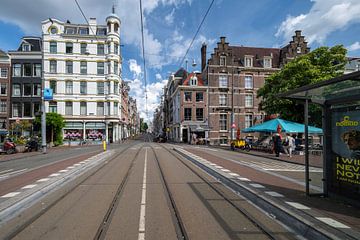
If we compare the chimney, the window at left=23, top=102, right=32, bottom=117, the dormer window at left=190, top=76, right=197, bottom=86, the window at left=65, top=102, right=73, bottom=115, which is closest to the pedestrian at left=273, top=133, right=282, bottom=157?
the dormer window at left=190, top=76, right=197, bottom=86

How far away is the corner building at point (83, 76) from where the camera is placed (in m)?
49.5

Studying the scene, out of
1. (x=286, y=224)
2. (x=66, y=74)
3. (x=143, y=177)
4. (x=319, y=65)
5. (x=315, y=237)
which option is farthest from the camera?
(x=66, y=74)

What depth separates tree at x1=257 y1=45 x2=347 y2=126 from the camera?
96.5 feet

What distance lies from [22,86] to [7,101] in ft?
11.4

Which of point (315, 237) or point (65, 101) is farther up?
point (65, 101)

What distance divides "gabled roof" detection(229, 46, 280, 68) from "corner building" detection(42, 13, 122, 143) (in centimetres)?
2205

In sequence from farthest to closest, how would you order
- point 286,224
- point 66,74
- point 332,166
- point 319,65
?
1. point 66,74
2. point 319,65
3. point 332,166
4. point 286,224

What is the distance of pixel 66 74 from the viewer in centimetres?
4984

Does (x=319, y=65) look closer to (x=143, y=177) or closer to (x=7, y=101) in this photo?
(x=143, y=177)

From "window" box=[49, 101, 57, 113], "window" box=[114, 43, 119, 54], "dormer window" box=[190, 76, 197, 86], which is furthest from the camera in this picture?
"dormer window" box=[190, 76, 197, 86]

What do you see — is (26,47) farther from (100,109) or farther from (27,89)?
(100,109)

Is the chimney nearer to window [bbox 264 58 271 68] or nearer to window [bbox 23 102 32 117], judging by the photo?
window [bbox 264 58 271 68]

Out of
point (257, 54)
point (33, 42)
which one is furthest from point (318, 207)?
point (33, 42)

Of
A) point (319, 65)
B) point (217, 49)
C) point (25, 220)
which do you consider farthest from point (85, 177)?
point (217, 49)
